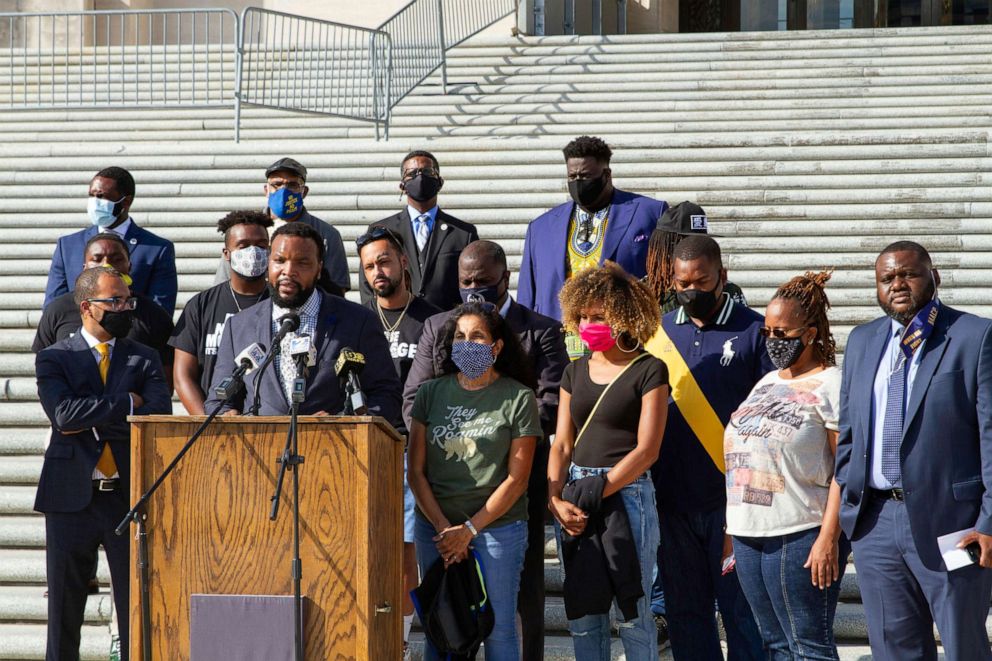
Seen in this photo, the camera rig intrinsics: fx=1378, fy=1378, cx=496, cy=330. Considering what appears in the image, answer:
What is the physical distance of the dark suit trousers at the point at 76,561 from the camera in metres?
6.03

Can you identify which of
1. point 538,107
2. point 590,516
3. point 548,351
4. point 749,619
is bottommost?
point 749,619

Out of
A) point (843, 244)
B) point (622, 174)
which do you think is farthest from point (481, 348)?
point (622, 174)

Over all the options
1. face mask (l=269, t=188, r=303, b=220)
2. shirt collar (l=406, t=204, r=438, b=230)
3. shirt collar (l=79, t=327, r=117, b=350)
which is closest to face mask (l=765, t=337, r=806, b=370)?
shirt collar (l=406, t=204, r=438, b=230)

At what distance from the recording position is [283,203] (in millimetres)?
7965

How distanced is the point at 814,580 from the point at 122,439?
3.12 meters

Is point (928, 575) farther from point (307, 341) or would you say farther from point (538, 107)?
point (538, 107)

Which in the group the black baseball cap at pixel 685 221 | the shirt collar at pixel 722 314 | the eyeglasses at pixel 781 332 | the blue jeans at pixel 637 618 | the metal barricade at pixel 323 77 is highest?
the metal barricade at pixel 323 77

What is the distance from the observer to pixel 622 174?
12.0 metres

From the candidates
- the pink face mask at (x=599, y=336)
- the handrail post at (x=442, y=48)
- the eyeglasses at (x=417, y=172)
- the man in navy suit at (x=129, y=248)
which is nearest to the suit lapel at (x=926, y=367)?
the pink face mask at (x=599, y=336)

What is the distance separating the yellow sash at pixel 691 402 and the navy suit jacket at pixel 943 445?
741 millimetres

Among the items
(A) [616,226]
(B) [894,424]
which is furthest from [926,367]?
(A) [616,226]

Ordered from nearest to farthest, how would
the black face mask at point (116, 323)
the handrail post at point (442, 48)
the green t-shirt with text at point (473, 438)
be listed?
1. the green t-shirt with text at point (473, 438)
2. the black face mask at point (116, 323)
3. the handrail post at point (442, 48)

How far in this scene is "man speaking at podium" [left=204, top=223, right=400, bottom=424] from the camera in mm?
5340

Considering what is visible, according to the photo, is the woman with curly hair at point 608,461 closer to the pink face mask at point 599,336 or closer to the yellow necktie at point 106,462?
the pink face mask at point 599,336
